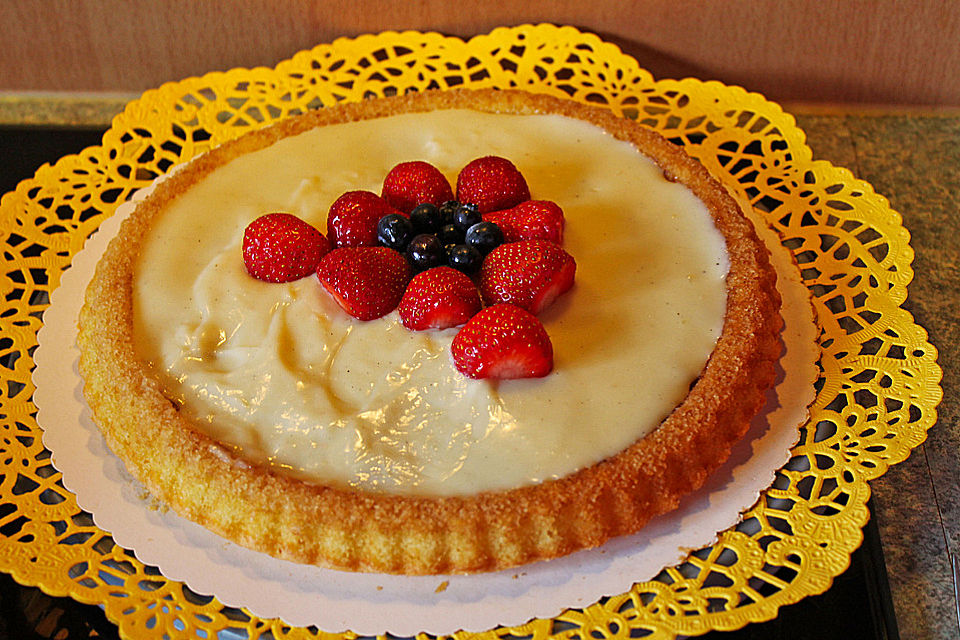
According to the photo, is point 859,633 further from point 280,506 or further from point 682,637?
point 280,506

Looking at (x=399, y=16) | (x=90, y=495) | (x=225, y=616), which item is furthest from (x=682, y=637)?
(x=399, y=16)

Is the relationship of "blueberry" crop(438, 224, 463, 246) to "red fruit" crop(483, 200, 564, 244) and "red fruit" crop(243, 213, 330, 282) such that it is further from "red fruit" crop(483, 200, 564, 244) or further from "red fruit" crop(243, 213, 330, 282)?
"red fruit" crop(243, 213, 330, 282)

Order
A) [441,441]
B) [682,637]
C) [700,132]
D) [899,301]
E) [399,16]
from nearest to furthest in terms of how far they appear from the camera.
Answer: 1. [682,637]
2. [441,441]
3. [899,301]
4. [700,132]
5. [399,16]

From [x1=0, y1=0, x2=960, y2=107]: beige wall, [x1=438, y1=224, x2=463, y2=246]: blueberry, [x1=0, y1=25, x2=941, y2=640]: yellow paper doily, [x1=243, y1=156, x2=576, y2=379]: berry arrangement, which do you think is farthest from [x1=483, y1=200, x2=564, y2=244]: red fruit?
[x1=0, y1=0, x2=960, y2=107]: beige wall

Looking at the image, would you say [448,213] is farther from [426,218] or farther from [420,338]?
[420,338]

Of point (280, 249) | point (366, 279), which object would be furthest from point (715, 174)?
point (280, 249)

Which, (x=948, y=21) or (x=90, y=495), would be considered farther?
(x=948, y=21)
